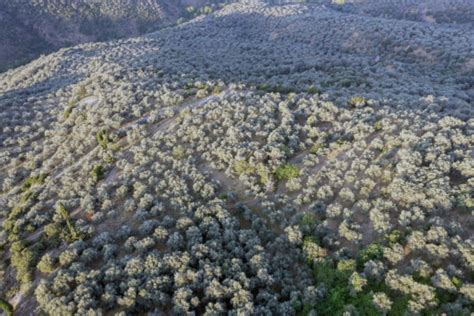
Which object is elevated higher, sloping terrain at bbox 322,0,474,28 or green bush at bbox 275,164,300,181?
green bush at bbox 275,164,300,181

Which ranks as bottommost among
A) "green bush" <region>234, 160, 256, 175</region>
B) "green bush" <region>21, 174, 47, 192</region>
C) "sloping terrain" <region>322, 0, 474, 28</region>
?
"sloping terrain" <region>322, 0, 474, 28</region>

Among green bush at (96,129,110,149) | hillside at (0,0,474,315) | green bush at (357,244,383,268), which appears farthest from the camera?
green bush at (96,129,110,149)

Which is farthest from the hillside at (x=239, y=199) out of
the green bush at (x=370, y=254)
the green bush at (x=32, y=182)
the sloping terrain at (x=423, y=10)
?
the sloping terrain at (x=423, y=10)

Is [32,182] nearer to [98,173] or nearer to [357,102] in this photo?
[98,173]

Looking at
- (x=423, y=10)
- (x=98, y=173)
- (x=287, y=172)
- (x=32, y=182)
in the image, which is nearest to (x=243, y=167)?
(x=287, y=172)

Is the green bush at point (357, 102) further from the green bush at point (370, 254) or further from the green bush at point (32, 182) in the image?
the green bush at point (32, 182)

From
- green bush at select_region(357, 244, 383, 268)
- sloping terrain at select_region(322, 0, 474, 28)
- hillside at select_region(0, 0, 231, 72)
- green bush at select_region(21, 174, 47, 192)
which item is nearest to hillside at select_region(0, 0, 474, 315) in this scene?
green bush at select_region(357, 244, 383, 268)

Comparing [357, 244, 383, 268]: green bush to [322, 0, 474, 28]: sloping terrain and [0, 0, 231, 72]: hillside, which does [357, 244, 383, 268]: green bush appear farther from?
[0, 0, 231, 72]: hillside
